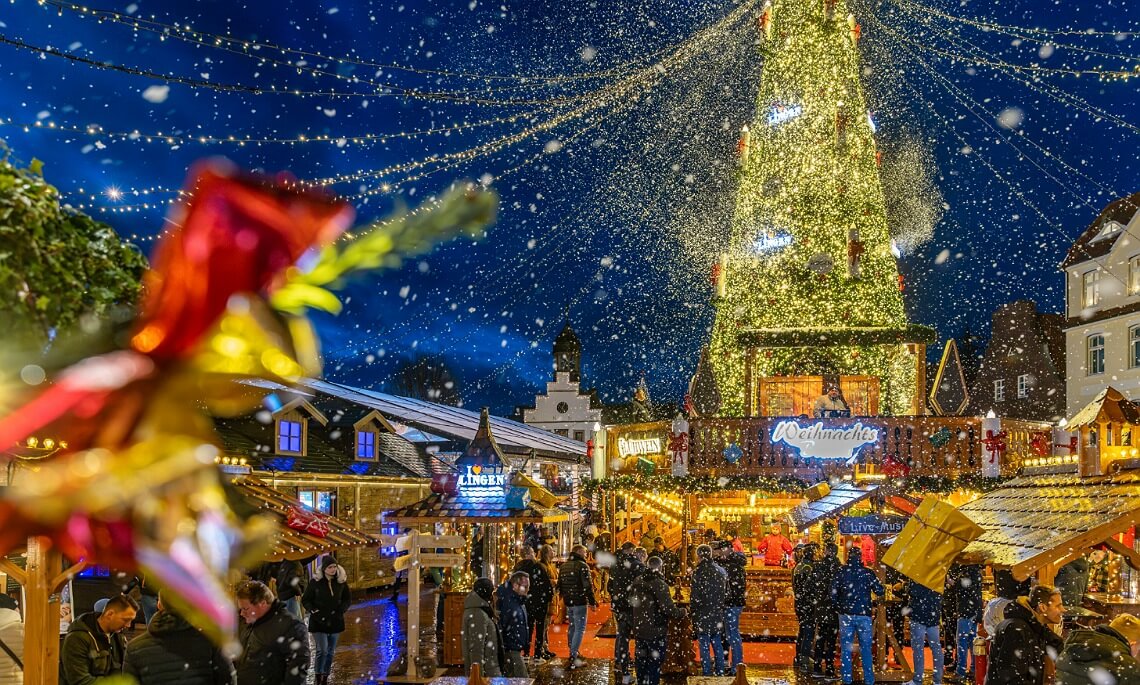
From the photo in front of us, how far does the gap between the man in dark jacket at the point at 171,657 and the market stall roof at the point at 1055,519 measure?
6570mm

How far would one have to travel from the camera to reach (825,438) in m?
18.8

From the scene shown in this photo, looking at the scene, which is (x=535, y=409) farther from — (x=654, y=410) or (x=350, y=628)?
(x=350, y=628)

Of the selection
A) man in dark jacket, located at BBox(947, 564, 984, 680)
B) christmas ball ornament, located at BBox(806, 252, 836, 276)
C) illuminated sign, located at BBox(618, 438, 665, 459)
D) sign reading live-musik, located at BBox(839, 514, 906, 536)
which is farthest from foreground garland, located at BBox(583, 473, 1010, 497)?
christmas ball ornament, located at BBox(806, 252, 836, 276)

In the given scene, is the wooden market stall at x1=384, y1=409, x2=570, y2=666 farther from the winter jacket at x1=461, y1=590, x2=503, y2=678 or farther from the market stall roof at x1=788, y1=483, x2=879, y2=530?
the market stall roof at x1=788, y1=483, x2=879, y2=530

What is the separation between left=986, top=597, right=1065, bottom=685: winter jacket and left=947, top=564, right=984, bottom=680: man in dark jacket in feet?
14.9

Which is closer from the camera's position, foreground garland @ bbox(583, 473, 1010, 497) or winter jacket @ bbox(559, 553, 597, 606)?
winter jacket @ bbox(559, 553, 597, 606)

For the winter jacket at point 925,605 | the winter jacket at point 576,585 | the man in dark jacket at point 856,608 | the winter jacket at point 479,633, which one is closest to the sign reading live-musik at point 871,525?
the man in dark jacket at point 856,608

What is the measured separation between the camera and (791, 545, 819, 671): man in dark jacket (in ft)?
44.2

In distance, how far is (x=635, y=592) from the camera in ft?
38.9

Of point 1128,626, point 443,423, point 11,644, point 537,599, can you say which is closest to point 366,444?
point 443,423

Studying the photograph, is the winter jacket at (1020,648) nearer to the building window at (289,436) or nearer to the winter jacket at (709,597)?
the winter jacket at (709,597)

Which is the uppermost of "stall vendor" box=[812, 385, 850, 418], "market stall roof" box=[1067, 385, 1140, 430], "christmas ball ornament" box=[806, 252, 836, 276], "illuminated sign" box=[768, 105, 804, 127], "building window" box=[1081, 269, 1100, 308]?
"illuminated sign" box=[768, 105, 804, 127]

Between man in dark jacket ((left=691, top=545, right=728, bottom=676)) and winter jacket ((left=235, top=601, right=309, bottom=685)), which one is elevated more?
winter jacket ((left=235, top=601, right=309, bottom=685))

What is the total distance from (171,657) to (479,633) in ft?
14.2
